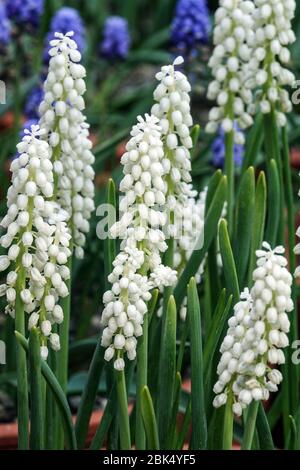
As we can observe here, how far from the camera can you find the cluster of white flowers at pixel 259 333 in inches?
75.7

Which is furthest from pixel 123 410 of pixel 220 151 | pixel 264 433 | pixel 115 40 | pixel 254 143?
pixel 115 40

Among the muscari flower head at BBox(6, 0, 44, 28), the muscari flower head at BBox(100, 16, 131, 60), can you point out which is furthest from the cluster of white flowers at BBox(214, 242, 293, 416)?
the muscari flower head at BBox(100, 16, 131, 60)

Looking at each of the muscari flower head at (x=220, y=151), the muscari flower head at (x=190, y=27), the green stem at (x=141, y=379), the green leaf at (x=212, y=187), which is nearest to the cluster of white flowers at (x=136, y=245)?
the green stem at (x=141, y=379)

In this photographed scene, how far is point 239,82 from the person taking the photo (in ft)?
8.94

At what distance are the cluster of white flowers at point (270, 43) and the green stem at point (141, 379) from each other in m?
0.77

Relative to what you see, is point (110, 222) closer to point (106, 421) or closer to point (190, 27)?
point (106, 421)

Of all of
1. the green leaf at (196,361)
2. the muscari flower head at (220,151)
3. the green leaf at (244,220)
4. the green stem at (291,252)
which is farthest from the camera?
the muscari flower head at (220,151)

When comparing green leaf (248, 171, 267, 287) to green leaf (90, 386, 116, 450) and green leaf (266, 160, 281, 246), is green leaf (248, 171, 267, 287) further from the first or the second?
green leaf (90, 386, 116, 450)

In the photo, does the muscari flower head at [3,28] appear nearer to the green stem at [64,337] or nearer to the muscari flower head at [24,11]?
the muscari flower head at [24,11]

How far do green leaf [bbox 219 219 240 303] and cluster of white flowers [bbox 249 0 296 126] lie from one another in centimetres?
53

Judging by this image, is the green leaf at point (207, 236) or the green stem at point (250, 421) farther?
the green leaf at point (207, 236)

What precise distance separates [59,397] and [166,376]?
0.72 feet

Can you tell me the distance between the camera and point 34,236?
2.11 meters

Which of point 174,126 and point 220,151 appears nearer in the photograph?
point 174,126
